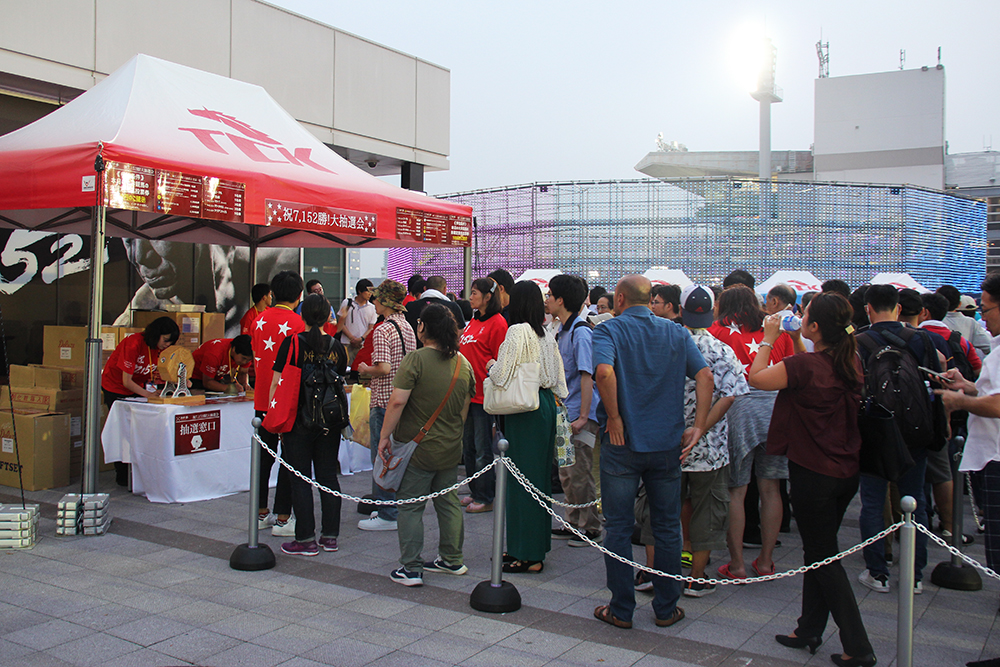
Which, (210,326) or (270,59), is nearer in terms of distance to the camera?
(210,326)

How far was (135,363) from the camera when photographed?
703cm

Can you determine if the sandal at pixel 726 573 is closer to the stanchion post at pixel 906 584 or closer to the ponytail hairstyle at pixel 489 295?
the stanchion post at pixel 906 584

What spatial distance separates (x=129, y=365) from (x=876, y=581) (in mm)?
6280

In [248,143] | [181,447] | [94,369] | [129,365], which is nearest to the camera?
[94,369]

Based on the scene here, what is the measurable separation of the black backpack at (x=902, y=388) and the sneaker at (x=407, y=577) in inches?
113

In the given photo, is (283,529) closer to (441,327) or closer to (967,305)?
(441,327)

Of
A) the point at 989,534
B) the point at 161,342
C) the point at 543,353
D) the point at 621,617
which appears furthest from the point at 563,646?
the point at 161,342

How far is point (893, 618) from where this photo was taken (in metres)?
4.29

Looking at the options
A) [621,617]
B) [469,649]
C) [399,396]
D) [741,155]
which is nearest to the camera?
[469,649]

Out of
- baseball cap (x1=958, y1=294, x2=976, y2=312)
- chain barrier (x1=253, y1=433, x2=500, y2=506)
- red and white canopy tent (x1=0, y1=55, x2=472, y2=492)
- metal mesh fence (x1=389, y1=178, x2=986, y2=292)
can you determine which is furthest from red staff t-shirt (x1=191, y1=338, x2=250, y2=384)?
metal mesh fence (x1=389, y1=178, x2=986, y2=292)

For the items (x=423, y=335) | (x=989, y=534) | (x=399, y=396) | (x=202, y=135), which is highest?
(x=202, y=135)

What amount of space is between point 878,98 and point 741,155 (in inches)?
409

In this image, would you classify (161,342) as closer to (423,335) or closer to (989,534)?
(423,335)

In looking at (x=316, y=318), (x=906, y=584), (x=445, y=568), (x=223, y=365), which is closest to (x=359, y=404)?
(x=223, y=365)
